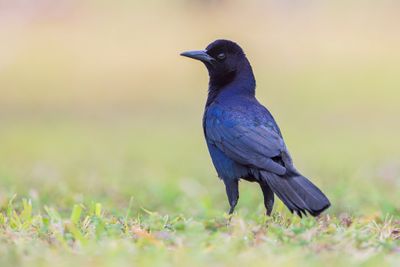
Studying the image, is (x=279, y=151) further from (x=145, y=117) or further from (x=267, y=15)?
(x=267, y=15)

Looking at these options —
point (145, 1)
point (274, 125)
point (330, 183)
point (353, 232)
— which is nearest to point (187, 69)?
point (145, 1)

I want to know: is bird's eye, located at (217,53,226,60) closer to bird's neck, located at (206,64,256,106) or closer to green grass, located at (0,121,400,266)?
bird's neck, located at (206,64,256,106)

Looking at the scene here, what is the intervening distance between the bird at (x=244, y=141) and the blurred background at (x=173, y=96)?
0.93 metres

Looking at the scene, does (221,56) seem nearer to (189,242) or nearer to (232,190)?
(232,190)

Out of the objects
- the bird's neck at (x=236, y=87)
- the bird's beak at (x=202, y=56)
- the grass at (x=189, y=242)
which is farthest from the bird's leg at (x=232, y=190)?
the bird's beak at (x=202, y=56)

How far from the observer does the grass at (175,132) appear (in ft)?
15.3

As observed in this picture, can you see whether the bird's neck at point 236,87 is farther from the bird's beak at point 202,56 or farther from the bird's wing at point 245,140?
the bird's wing at point 245,140

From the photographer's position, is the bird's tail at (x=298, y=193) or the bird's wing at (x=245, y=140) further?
the bird's wing at (x=245, y=140)

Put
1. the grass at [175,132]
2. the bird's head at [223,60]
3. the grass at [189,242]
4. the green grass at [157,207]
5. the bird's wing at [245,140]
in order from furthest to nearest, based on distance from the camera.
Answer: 1. the bird's head at [223,60]
2. the bird's wing at [245,140]
3. the grass at [175,132]
4. the green grass at [157,207]
5. the grass at [189,242]

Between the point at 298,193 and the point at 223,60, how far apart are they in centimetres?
177

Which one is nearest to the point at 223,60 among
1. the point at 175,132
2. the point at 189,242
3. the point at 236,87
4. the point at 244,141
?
the point at 236,87

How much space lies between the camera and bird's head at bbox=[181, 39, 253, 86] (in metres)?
7.00

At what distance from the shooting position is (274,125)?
20.9ft

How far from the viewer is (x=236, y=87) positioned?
6875 mm
